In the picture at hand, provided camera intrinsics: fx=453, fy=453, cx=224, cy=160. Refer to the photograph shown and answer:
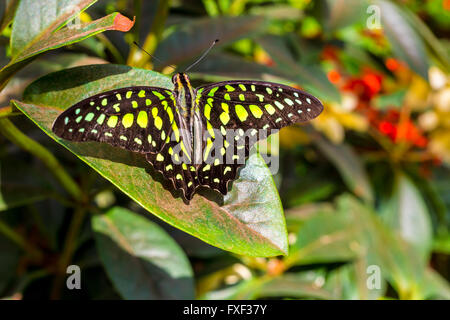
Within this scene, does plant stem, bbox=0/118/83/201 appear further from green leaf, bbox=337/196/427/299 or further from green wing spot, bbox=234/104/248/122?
green leaf, bbox=337/196/427/299

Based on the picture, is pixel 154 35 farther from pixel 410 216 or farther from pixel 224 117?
pixel 410 216

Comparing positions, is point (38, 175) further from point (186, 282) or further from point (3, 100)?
point (186, 282)

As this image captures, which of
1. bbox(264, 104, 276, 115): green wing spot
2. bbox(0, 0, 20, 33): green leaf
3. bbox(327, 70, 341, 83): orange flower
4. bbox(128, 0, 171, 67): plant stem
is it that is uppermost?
bbox(327, 70, 341, 83): orange flower

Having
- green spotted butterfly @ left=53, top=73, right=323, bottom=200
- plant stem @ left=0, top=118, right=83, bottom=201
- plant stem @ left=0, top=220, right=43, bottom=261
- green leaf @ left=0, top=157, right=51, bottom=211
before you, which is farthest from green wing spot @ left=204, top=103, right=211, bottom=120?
plant stem @ left=0, top=220, right=43, bottom=261

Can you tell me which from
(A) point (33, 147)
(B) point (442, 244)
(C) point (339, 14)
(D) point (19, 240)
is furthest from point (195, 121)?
(B) point (442, 244)

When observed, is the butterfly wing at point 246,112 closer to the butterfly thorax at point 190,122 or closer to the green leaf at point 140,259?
the butterfly thorax at point 190,122

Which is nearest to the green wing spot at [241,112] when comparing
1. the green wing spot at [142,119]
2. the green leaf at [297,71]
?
the green wing spot at [142,119]

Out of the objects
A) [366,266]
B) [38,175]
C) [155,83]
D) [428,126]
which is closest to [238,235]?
[155,83]
